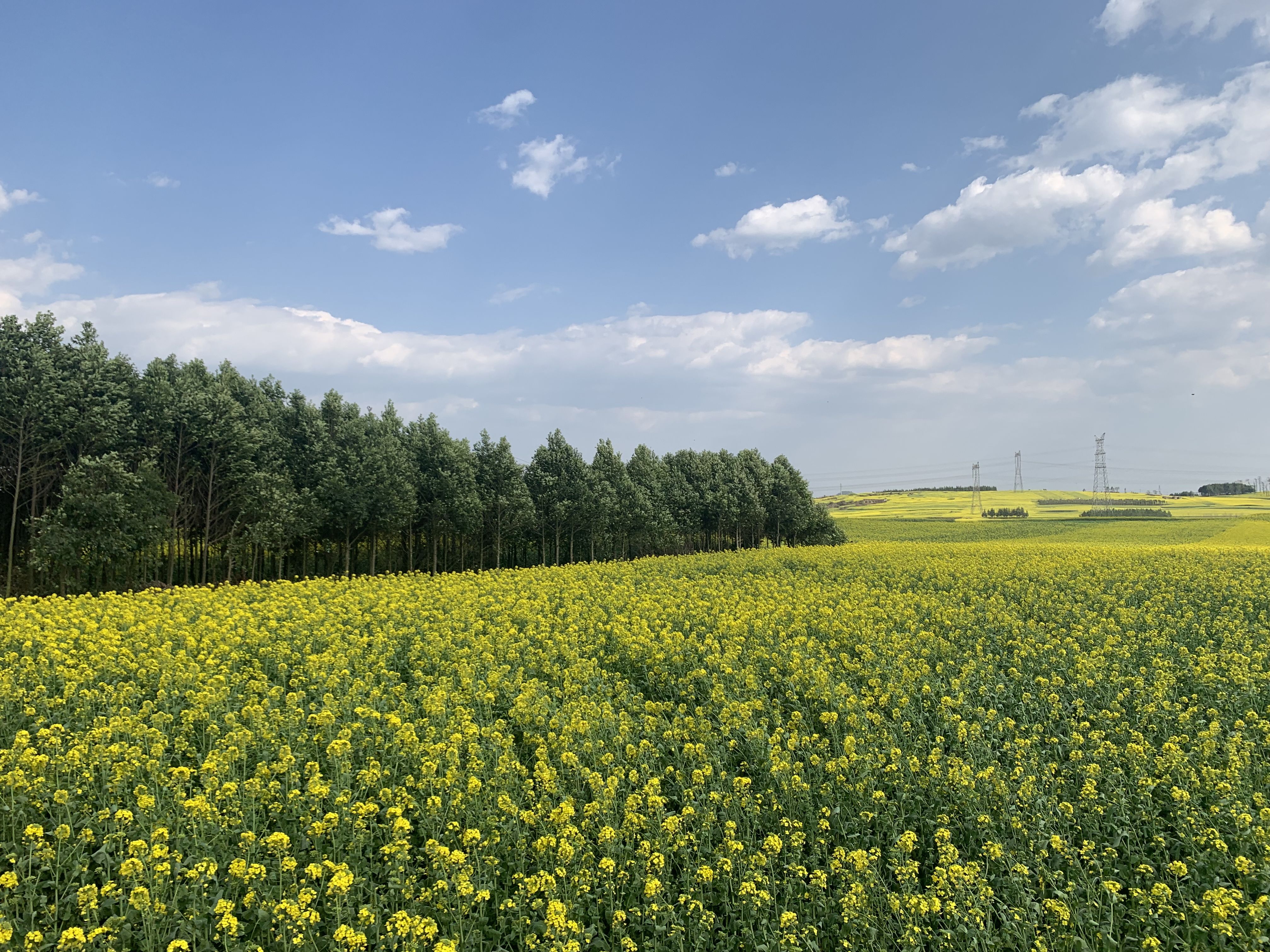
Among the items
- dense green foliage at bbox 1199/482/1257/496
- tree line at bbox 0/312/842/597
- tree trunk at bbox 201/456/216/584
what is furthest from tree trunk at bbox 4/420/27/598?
dense green foliage at bbox 1199/482/1257/496

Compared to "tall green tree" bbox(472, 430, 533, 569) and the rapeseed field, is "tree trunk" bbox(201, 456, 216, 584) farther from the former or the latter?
the rapeseed field

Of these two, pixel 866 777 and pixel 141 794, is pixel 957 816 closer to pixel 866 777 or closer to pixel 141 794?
pixel 866 777

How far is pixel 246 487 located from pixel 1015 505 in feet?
526

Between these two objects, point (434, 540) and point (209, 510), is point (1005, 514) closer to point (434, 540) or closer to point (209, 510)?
point (434, 540)

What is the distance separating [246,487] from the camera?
40250mm

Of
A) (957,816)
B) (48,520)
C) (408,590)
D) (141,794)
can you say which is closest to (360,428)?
(48,520)

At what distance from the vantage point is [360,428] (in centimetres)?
4812

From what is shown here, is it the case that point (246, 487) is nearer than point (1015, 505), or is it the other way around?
point (246, 487)

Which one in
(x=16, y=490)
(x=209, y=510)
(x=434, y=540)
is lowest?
(x=434, y=540)

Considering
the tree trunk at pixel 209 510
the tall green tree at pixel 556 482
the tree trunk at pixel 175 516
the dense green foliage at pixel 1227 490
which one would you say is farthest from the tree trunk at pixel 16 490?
the dense green foliage at pixel 1227 490

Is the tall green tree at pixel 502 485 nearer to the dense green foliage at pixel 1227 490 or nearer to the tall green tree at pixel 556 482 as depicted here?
the tall green tree at pixel 556 482

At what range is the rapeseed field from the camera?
21.3 ft

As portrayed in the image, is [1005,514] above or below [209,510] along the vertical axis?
below

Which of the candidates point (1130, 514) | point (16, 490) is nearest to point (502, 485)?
point (16, 490)
